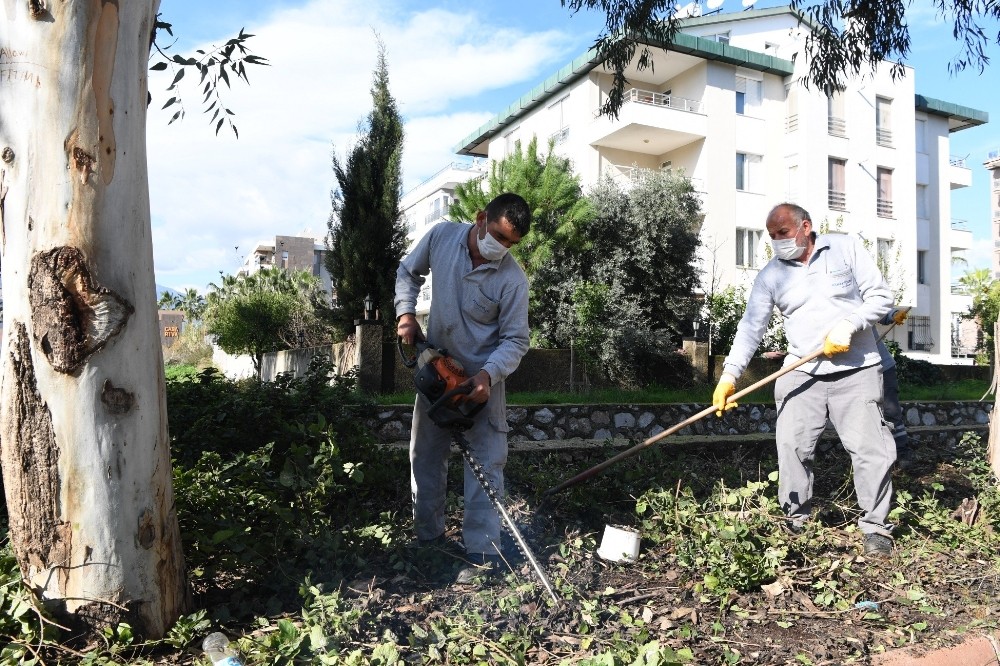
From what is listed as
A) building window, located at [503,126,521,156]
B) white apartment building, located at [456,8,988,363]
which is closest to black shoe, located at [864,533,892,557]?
white apartment building, located at [456,8,988,363]

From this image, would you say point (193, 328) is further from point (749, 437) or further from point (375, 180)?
point (749, 437)

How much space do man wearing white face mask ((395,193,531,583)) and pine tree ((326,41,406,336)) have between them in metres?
8.37

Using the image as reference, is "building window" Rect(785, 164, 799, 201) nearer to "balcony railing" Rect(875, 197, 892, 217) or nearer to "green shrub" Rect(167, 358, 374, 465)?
"balcony railing" Rect(875, 197, 892, 217)

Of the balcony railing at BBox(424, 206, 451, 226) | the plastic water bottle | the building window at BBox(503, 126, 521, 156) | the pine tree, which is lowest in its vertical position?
the plastic water bottle

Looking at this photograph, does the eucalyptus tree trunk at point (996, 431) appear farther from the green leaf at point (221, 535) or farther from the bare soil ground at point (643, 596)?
the green leaf at point (221, 535)

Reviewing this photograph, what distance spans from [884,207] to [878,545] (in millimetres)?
25854

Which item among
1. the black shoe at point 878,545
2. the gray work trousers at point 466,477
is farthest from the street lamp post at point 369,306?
the black shoe at point 878,545

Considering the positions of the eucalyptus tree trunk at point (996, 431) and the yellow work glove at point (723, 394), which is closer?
the yellow work glove at point (723, 394)

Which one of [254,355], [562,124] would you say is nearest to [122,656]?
[254,355]

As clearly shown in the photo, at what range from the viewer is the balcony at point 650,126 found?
71.8 feet

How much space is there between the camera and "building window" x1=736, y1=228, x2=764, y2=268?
23766mm

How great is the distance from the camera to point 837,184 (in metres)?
25.5

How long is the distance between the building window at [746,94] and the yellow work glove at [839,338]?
2207cm

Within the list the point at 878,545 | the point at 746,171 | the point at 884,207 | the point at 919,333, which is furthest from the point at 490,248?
the point at 919,333
